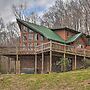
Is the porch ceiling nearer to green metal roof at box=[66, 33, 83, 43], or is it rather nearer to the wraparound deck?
green metal roof at box=[66, 33, 83, 43]

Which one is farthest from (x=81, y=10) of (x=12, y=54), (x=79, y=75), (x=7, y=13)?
(x=79, y=75)

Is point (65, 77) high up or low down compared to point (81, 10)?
down

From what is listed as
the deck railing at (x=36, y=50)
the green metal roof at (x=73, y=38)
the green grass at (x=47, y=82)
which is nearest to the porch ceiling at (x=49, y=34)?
the green metal roof at (x=73, y=38)

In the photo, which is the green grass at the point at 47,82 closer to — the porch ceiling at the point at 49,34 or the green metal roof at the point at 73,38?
the porch ceiling at the point at 49,34

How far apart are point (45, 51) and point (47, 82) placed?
399 inches

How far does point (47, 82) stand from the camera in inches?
843

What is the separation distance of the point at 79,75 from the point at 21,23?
16327mm

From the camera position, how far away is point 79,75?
74.1 ft

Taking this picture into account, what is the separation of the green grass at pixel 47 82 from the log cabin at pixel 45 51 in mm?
7826

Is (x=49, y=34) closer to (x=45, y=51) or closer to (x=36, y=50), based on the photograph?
(x=36, y=50)

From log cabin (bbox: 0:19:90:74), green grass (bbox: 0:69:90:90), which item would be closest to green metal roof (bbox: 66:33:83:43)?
log cabin (bbox: 0:19:90:74)

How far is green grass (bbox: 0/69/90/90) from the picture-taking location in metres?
19.9

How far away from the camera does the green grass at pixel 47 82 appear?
65.3ft

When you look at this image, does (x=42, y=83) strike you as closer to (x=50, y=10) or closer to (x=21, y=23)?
(x=21, y=23)
